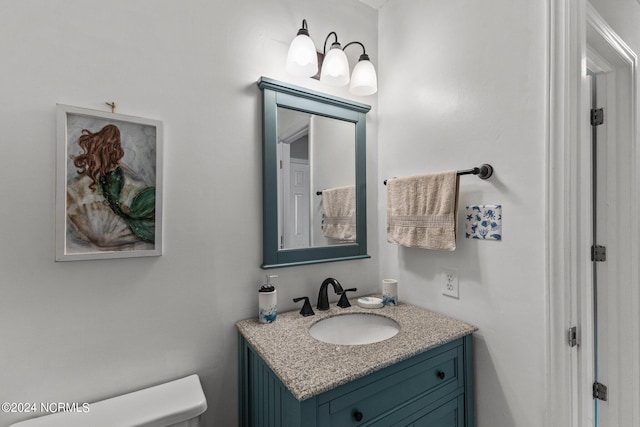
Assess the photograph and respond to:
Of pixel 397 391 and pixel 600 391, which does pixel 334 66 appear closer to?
pixel 397 391

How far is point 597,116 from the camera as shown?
1.48 metres

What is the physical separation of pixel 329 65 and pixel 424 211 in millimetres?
827

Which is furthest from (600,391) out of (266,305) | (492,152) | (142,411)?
(142,411)

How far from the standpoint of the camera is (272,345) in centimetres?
105

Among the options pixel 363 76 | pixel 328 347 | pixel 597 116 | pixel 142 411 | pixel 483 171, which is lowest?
pixel 142 411

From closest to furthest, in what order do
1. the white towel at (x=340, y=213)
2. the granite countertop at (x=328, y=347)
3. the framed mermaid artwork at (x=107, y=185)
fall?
the granite countertop at (x=328, y=347)
the framed mermaid artwork at (x=107, y=185)
the white towel at (x=340, y=213)

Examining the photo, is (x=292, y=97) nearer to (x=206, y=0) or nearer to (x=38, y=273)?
(x=206, y=0)

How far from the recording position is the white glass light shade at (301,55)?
1320 mm

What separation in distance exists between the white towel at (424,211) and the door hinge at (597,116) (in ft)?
2.91

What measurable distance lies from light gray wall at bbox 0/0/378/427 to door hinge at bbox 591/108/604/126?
1.41 meters

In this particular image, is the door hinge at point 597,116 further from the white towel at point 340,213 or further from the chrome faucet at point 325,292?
the chrome faucet at point 325,292

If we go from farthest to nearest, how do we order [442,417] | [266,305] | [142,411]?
1. [266,305]
2. [442,417]
3. [142,411]

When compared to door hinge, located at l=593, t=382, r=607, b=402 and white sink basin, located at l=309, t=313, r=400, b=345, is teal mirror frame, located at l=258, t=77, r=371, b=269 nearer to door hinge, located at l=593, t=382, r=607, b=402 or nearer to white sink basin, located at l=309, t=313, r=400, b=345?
white sink basin, located at l=309, t=313, r=400, b=345

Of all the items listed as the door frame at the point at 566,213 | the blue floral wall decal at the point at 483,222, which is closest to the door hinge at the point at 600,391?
the door frame at the point at 566,213
